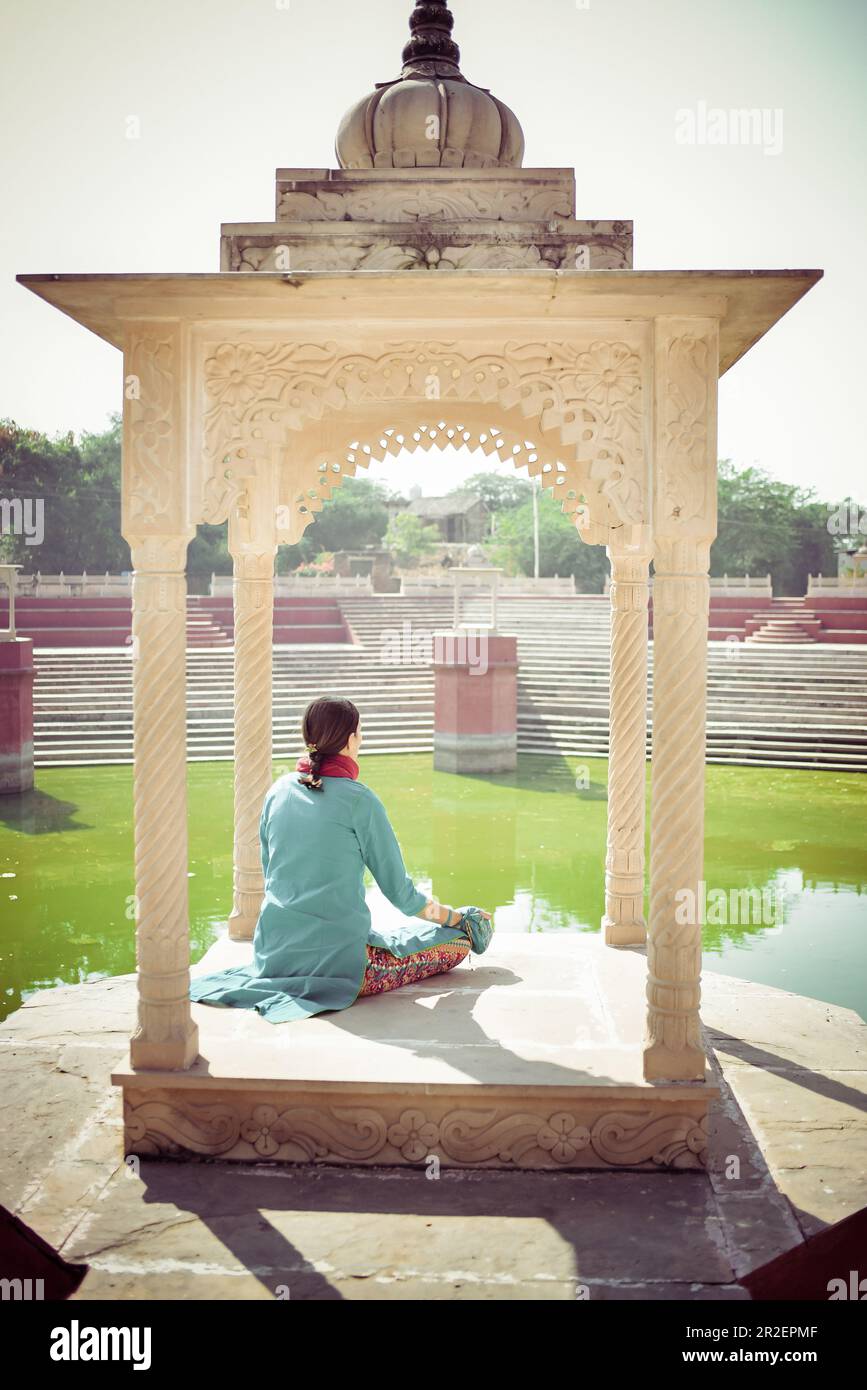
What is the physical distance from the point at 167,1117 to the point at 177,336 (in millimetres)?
2332

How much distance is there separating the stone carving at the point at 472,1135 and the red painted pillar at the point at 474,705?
32.0 feet

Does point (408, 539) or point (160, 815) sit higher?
point (408, 539)

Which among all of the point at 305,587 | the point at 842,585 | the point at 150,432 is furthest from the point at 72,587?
the point at 150,432

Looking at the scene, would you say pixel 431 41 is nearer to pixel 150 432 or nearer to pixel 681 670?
pixel 150 432

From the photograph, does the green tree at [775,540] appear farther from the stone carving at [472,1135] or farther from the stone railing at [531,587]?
the stone carving at [472,1135]

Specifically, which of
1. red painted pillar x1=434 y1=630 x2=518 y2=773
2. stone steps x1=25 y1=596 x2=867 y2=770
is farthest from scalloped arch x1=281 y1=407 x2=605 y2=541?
stone steps x1=25 y1=596 x2=867 y2=770

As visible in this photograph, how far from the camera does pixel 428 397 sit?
11.5 feet

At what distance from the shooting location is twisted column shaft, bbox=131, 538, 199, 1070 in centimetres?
337

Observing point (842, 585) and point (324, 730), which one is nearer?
point (324, 730)

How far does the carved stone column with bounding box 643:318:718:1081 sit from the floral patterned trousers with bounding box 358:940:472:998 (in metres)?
1.05

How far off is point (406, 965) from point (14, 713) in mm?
8114

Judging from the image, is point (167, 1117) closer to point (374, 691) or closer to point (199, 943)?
point (199, 943)

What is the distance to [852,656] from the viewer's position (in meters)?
16.9

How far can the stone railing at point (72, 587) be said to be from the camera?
79.2 feet
